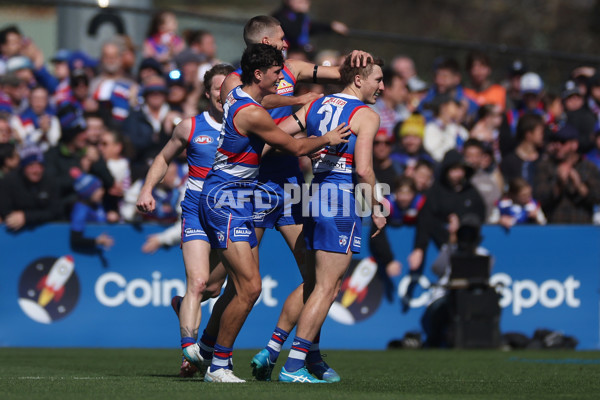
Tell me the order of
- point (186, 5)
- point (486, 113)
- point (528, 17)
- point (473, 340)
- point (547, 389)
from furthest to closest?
point (186, 5) → point (528, 17) → point (486, 113) → point (473, 340) → point (547, 389)

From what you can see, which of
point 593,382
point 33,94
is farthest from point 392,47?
point 593,382

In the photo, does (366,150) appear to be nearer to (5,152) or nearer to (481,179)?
(481,179)

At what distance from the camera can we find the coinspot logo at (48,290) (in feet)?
46.1

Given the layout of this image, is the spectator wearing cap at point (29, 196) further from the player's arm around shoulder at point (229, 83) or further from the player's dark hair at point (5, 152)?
the player's arm around shoulder at point (229, 83)

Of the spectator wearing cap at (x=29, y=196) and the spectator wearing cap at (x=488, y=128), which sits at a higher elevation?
the spectator wearing cap at (x=488, y=128)

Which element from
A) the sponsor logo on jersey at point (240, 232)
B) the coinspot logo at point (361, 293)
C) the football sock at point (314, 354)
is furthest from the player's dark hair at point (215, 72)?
the coinspot logo at point (361, 293)

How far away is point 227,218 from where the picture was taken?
885cm

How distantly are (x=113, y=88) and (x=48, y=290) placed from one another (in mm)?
3271

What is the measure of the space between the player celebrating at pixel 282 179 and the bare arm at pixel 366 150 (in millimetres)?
478

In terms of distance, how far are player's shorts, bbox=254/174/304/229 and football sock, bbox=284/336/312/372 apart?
1.02 metres

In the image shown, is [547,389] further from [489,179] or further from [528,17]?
[528,17]

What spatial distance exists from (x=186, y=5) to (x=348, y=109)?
30.8 meters

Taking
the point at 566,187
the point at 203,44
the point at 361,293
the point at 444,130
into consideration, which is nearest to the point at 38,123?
the point at 203,44

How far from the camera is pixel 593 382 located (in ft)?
31.0
